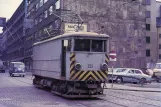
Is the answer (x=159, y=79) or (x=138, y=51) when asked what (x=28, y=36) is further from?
(x=159, y=79)

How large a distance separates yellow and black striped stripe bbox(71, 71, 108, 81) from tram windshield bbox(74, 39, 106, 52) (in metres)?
1.23

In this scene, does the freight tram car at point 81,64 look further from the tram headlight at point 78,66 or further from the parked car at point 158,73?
the parked car at point 158,73

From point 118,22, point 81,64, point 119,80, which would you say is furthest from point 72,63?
point 118,22

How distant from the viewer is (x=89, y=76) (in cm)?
1606

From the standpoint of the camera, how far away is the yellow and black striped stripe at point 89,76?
15.9m

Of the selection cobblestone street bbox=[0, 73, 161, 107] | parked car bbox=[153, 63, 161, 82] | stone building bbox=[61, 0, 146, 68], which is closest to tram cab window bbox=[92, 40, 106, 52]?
cobblestone street bbox=[0, 73, 161, 107]

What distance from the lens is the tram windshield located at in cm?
1645

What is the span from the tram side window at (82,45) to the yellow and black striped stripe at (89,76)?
4.10 ft

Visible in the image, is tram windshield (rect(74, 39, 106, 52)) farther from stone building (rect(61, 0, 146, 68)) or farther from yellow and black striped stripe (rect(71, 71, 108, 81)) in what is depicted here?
stone building (rect(61, 0, 146, 68))

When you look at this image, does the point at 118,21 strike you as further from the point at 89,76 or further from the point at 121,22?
the point at 89,76

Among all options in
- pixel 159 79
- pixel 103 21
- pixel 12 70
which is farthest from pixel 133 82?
pixel 103 21

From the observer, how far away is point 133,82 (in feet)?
105

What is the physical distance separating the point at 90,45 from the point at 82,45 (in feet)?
1.44

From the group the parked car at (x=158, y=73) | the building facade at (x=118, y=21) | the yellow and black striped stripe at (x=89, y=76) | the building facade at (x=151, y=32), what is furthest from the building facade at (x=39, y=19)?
the yellow and black striped stripe at (x=89, y=76)
